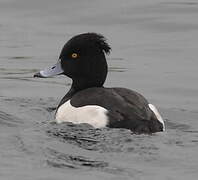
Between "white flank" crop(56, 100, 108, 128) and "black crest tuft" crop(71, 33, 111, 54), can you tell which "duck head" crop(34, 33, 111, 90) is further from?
"white flank" crop(56, 100, 108, 128)

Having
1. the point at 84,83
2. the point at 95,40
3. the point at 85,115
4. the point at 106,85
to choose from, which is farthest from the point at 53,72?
the point at 106,85

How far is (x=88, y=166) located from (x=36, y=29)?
325 inches

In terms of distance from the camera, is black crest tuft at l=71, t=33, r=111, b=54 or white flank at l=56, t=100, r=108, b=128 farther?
black crest tuft at l=71, t=33, r=111, b=54

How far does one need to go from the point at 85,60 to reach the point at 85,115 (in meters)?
1.27

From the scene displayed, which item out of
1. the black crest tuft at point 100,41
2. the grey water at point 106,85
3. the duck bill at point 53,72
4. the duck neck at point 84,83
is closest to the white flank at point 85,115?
the grey water at point 106,85

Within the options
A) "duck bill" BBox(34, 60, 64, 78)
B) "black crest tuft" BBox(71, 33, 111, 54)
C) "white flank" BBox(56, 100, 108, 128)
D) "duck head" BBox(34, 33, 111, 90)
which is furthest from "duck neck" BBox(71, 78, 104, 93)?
"white flank" BBox(56, 100, 108, 128)

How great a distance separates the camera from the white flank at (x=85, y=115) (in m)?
10.3

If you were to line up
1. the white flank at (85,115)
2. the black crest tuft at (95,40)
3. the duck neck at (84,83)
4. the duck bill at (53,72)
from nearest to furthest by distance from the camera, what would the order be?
the white flank at (85,115)
the black crest tuft at (95,40)
the duck neck at (84,83)
the duck bill at (53,72)

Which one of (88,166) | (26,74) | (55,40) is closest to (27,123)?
(88,166)

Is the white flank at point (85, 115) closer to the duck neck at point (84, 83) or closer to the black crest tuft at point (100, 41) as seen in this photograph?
the duck neck at point (84, 83)

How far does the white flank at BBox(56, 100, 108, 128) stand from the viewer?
10.3m

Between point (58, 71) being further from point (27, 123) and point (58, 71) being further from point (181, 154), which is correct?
point (181, 154)

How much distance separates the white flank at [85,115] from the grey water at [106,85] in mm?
97

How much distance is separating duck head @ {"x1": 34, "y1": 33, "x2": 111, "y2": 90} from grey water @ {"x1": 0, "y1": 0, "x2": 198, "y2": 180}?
60 cm
